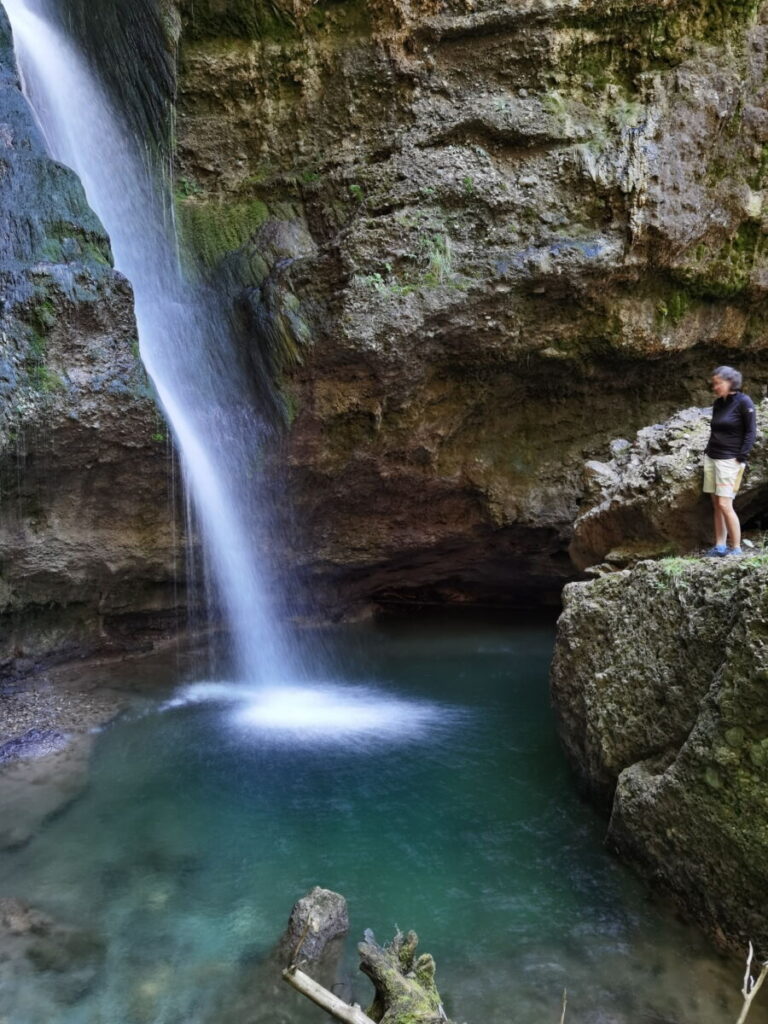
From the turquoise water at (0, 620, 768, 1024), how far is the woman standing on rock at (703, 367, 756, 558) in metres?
2.62

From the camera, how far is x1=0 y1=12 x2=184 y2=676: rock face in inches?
307

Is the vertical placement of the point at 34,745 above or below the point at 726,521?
below

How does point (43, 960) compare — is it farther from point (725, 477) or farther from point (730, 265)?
point (730, 265)

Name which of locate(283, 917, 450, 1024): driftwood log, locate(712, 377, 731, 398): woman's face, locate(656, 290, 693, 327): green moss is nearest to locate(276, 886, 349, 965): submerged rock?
locate(283, 917, 450, 1024): driftwood log

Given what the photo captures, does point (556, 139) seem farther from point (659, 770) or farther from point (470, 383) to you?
point (659, 770)

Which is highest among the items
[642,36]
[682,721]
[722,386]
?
[642,36]

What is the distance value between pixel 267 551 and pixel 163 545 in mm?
1597

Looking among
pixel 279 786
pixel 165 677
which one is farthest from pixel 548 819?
pixel 165 677

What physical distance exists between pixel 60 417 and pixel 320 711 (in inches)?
175

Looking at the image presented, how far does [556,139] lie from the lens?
9422 mm

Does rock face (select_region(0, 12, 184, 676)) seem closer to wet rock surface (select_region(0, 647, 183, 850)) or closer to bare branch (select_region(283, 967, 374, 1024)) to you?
wet rock surface (select_region(0, 647, 183, 850))

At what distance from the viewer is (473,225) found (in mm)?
9469

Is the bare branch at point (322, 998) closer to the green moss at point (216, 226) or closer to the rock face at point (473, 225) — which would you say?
the rock face at point (473, 225)

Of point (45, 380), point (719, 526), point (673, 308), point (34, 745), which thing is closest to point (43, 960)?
point (34, 745)
